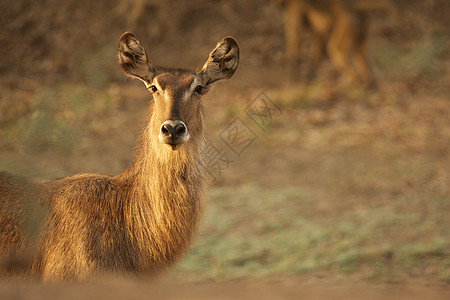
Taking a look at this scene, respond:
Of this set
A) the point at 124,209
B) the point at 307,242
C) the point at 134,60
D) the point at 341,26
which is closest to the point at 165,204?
the point at 124,209

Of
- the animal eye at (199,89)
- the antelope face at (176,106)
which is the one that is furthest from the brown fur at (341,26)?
the antelope face at (176,106)

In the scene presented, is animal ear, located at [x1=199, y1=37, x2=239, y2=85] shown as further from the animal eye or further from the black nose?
the black nose

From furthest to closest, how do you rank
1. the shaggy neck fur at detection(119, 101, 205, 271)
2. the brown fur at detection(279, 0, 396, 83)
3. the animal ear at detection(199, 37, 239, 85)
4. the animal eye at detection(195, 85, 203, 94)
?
the brown fur at detection(279, 0, 396, 83) → the animal ear at detection(199, 37, 239, 85) → the animal eye at detection(195, 85, 203, 94) → the shaggy neck fur at detection(119, 101, 205, 271)

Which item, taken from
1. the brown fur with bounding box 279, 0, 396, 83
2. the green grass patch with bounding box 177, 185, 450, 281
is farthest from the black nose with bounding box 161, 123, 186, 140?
the brown fur with bounding box 279, 0, 396, 83

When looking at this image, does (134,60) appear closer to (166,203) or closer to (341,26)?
(166,203)

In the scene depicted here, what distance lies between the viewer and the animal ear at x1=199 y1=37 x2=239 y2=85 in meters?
5.77

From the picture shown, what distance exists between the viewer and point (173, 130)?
4.79m

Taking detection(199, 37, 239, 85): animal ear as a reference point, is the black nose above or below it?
below

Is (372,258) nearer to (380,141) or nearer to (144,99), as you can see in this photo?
(380,141)

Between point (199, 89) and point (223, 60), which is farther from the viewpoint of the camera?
point (223, 60)

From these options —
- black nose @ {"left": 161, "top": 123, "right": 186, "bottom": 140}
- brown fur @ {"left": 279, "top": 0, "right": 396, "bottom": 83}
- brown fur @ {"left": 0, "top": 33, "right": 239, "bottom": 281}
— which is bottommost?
brown fur @ {"left": 0, "top": 33, "right": 239, "bottom": 281}

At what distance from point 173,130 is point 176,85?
0.61 m

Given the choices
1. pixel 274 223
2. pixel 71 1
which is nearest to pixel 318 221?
pixel 274 223

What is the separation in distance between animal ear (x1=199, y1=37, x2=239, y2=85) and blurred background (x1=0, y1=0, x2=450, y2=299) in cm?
70
